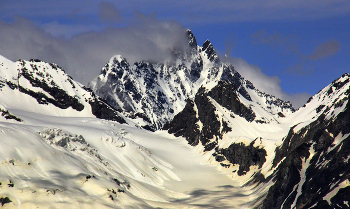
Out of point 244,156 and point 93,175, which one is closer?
point 93,175

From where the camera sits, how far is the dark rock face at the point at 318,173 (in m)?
56.6

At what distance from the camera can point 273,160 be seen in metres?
117

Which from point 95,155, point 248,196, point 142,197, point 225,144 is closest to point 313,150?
point 248,196

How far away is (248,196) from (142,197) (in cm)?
2791

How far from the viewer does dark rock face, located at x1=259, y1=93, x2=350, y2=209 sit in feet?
186

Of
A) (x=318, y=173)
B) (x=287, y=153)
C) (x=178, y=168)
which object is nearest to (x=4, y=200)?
(x=318, y=173)

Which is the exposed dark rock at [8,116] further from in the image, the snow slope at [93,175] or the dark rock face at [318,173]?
the dark rock face at [318,173]

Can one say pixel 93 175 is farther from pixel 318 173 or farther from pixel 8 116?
pixel 8 116

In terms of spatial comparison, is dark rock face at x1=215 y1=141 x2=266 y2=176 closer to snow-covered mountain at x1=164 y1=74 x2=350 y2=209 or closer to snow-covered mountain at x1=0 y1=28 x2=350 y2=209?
snow-covered mountain at x1=164 y1=74 x2=350 y2=209

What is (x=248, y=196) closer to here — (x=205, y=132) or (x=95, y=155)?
(x=95, y=155)

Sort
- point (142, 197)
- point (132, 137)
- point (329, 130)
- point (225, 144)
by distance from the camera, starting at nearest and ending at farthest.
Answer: point (329, 130), point (142, 197), point (225, 144), point (132, 137)

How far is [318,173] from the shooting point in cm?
6312

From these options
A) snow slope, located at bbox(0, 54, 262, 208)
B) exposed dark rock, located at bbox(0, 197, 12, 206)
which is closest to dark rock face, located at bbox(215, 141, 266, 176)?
snow slope, located at bbox(0, 54, 262, 208)

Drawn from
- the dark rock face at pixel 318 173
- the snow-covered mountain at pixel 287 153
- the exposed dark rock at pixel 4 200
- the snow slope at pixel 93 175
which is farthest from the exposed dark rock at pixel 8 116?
the dark rock face at pixel 318 173
